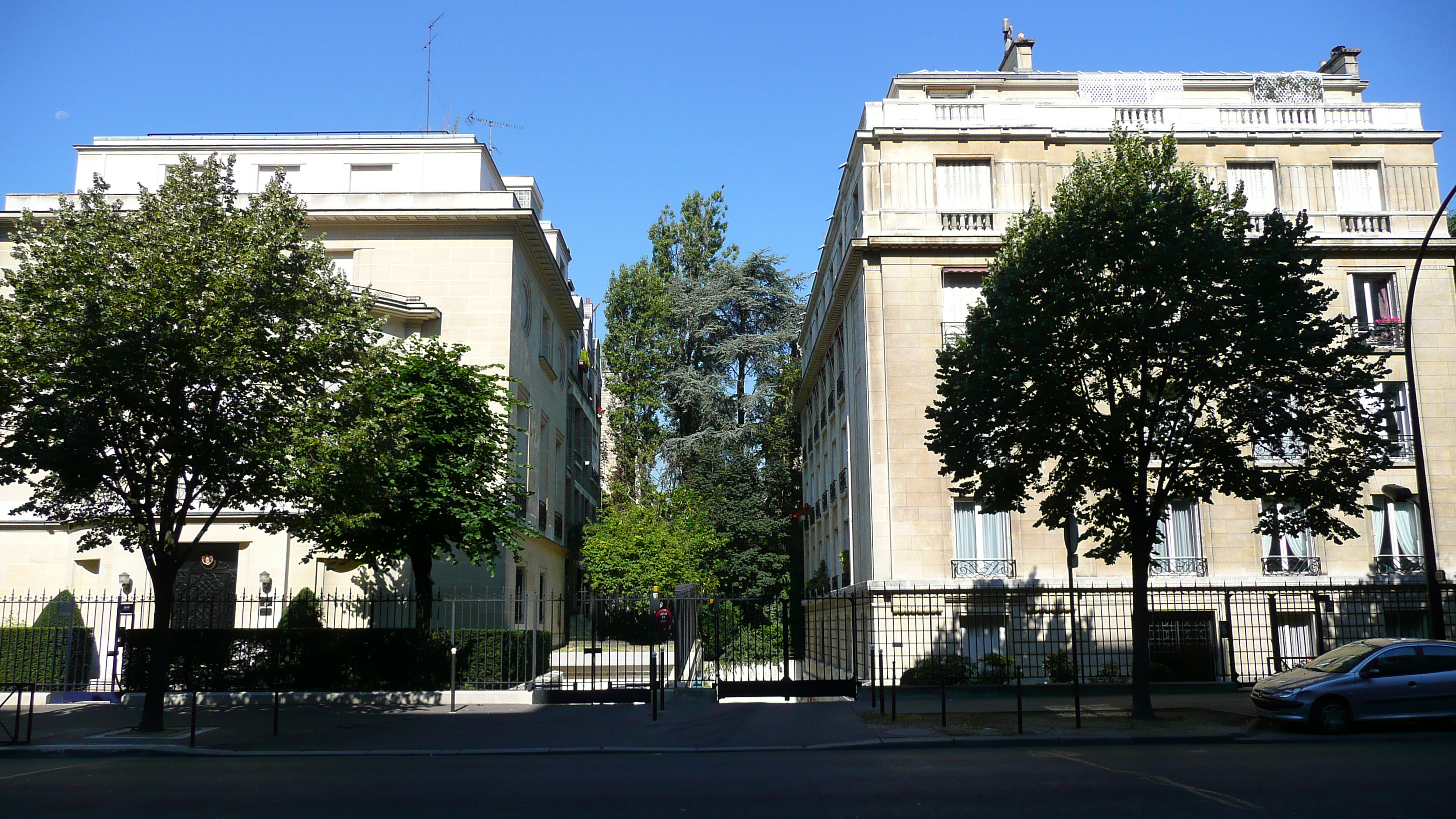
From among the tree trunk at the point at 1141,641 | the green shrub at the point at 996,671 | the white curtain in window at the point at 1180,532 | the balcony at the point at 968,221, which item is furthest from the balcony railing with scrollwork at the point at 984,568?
the balcony at the point at 968,221

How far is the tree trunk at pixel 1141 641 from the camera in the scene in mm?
16297

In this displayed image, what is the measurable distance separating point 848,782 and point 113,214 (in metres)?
14.4

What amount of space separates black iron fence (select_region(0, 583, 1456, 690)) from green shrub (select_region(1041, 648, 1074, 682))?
38mm

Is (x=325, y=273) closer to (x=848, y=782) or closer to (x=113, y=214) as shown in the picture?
(x=113, y=214)

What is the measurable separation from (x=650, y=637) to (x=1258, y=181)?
1997cm

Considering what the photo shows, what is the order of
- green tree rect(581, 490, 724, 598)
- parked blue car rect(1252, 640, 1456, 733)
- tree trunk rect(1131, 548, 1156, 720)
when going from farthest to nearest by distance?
green tree rect(581, 490, 724, 598) → tree trunk rect(1131, 548, 1156, 720) → parked blue car rect(1252, 640, 1456, 733)

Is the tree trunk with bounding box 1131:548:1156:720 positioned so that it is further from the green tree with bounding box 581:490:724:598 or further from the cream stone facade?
the green tree with bounding box 581:490:724:598

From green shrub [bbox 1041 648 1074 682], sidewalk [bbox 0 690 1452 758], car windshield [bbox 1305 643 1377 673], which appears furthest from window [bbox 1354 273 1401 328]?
car windshield [bbox 1305 643 1377 673]

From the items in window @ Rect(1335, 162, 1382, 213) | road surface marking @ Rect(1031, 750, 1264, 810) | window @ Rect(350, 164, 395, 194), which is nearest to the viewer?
road surface marking @ Rect(1031, 750, 1264, 810)

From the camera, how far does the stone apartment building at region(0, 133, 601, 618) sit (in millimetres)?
25703

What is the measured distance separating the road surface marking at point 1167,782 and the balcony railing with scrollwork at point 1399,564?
639 inches

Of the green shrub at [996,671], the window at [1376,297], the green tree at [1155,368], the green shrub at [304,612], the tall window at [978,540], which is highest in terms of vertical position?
the window at [1376,297]

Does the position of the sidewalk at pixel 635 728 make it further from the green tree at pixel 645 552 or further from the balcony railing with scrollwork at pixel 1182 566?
the green tree at pixel 645 552

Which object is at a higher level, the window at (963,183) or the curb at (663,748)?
the window at (963,183)
